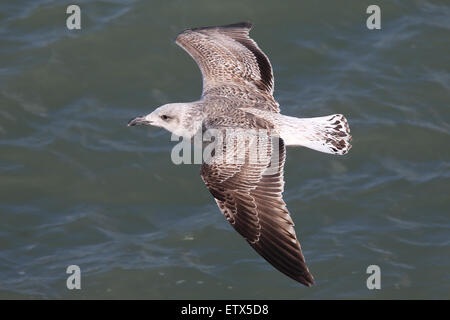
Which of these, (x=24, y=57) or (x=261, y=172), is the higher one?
(x=24, y=57)

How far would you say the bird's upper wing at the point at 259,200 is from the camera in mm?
8109

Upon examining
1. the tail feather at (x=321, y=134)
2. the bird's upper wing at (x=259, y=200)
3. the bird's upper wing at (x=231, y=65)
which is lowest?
the bird's upper wing at (x=259, y=200)

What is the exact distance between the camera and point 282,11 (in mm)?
13609

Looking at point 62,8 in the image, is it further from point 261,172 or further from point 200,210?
point 261,172

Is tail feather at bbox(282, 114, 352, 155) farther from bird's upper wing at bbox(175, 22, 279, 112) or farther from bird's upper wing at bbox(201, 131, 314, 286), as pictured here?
bird's upper wing at bbox(175, 22, 279, 112)

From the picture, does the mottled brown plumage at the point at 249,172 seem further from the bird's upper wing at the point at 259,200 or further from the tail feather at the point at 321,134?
the tail feather at the point at 321,134

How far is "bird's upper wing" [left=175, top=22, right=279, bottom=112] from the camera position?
9.86m

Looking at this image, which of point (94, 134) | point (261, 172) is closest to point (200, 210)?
point (94, 134)

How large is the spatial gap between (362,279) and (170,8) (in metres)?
5.24

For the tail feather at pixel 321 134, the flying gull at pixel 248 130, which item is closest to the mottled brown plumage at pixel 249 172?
the flying gull at pixel 248 130

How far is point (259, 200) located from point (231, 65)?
2.40 meters

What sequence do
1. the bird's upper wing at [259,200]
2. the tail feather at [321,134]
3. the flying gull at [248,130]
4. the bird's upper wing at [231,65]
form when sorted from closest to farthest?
the bird's upper wing at [259,200] < the flying gull at [248,130] < the tail feather at [321,134] < the bird's upper wing at [231,65]

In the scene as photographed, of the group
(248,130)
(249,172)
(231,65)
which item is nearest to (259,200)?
(249,172)

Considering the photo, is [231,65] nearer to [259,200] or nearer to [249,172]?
[249,172]
